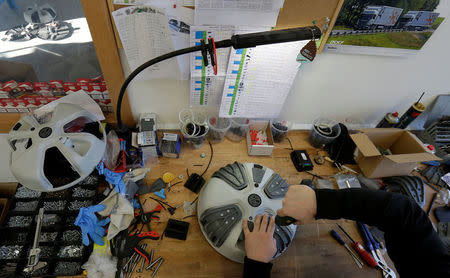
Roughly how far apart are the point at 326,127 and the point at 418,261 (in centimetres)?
76

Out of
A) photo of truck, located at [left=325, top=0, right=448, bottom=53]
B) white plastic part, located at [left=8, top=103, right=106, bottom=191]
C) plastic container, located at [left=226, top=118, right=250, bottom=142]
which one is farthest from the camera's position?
plastic container, located at [left=226, top=118, right=250, bottom=142]

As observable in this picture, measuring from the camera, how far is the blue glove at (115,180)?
3.09ft

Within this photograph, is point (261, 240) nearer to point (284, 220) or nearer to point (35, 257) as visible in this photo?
point (284, 220)

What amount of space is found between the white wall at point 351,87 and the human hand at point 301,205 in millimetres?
581

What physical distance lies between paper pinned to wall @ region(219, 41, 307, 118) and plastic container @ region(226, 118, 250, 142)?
0.16 ft

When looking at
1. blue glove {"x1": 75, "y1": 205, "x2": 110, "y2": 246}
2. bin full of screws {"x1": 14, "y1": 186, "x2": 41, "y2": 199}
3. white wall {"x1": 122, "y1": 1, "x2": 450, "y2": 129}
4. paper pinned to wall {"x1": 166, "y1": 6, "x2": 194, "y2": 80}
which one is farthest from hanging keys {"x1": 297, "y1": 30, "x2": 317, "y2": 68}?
bin full of screws {"x1": 14, "y1": 186, "x2": 41, "y2": 199}

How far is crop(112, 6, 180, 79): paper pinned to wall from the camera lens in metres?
0.79

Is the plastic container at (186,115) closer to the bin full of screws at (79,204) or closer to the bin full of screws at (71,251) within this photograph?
the bin full of screws at (79,204)

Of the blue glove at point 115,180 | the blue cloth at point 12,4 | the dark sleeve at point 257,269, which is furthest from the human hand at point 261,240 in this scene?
the blue cloth at point 12,4

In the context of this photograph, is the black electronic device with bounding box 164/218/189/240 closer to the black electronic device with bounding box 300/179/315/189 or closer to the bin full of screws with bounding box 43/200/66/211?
the bin full of screws with bounding box 43/200/66/211

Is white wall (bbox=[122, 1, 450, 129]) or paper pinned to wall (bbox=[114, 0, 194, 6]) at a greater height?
paper pinned to wall (bbox=[114, 0, 194, 6])

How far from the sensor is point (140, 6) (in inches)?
30.6

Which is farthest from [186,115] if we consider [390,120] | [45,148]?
[390,120]

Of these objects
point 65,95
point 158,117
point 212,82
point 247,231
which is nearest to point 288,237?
point 247,231
